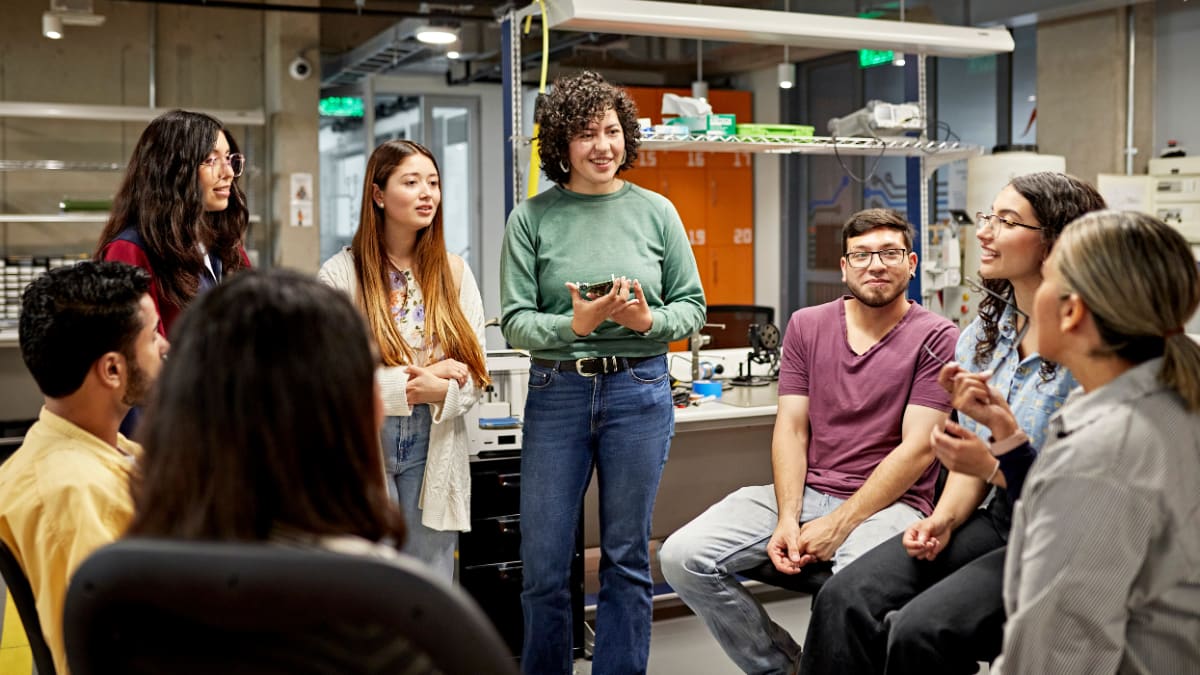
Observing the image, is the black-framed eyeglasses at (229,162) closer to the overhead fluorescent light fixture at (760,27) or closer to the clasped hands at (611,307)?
the clasped hands at (611,307)

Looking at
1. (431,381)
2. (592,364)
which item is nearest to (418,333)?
(431,381)

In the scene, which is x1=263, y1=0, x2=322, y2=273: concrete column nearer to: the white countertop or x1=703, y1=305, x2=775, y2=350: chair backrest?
x1=703, y1=305, x2=775, y2=350: chair backrest

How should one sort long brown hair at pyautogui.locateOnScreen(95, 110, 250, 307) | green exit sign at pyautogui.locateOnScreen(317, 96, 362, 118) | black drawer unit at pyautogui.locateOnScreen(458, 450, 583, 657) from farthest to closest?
1. green exit sign at pyautogui.locateOnScreen(317, 96, 362, 118)
2. black drawer unit at pyautogui.locateOnScreen(458, 450, 583, 657)
3. long brown hair at pyautogui.locateOnScreen(95, 110, 250, 307)

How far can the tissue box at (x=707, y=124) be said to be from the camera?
3.77 m

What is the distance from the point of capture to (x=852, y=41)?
3.84 metres

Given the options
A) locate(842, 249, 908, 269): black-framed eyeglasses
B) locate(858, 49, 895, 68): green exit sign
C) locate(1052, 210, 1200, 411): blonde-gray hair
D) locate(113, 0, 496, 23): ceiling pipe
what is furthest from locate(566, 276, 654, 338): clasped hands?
locate(858, 49, 895, 68): green exit sign

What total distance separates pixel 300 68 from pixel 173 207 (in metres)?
5.71

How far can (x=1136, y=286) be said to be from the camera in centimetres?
153

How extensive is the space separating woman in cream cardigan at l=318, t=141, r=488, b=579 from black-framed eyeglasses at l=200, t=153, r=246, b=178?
299 mm

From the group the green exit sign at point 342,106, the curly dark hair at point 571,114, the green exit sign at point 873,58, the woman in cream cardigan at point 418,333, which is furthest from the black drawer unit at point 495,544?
the green exit sign at point 342,106

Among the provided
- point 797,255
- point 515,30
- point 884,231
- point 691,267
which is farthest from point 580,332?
point 797,255

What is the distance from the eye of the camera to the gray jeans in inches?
98.4

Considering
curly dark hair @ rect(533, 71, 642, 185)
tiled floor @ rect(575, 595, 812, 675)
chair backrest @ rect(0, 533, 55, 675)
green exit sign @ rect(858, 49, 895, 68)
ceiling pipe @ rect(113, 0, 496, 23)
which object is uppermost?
ceiling pipe @ rect(113, 0, 496, 23)

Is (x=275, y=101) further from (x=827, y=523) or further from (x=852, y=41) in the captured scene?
(x=827, y=523)
